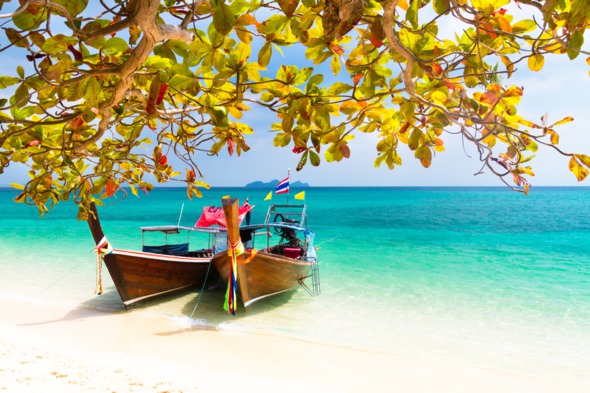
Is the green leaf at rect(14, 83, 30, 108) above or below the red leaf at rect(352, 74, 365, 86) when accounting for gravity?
below

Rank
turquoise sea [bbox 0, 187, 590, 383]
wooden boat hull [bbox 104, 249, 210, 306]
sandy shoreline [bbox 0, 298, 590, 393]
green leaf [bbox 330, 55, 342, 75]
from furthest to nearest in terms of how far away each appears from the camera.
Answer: wooden boat hull [bbox 104, 249, 210, 306]
turquoise sea [bbox 0, 187, 590, 383]
sandy shoreline [bbox 0, 298, 590, 393]
green leaf [bbox 330, 55, 342, 75]

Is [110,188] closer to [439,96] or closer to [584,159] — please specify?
[439,96]

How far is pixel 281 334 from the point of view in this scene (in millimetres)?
7199

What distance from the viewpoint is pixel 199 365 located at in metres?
5.71

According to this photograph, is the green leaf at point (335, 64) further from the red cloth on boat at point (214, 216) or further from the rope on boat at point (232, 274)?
the red cloth on boat at point (214, 216)

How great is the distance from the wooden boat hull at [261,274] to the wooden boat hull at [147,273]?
82 cm

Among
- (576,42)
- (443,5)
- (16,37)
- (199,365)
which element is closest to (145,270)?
(199,365)

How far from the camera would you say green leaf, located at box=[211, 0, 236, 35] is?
107 cm

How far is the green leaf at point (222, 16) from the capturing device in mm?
1073

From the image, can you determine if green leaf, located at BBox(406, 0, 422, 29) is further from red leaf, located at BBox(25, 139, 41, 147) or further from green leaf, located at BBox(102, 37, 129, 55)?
red leaf, located at BBox(25, 139, 41, 147)

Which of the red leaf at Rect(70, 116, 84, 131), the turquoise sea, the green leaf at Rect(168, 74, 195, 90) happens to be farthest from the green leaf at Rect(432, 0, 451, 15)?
the turquoise sea

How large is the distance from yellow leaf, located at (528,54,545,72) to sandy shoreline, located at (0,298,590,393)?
4794mm

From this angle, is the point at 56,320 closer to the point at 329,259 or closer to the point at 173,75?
the point at 173,75

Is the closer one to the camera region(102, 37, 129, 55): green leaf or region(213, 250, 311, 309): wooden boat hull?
region(102, 37, 129, 55): green leaf
